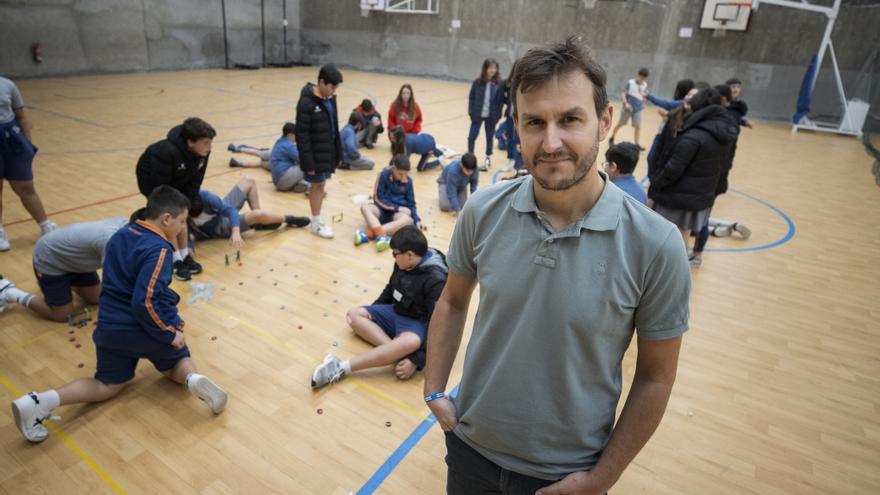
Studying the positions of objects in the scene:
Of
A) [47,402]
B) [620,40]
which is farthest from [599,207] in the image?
[620,40]

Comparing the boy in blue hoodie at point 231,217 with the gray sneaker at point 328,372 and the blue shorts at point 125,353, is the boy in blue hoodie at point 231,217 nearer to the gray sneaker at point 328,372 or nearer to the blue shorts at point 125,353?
the blue shorts at point 125,353

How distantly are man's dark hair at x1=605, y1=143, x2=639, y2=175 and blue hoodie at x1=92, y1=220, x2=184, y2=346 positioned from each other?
11.0 ft

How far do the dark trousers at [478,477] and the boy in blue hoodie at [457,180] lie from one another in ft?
16.9

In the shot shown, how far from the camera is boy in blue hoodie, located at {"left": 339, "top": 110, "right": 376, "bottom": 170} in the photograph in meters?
8.47

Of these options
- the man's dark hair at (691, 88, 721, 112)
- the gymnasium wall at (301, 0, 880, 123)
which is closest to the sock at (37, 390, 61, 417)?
the man's dark hair at (691, 88, 721, 112)

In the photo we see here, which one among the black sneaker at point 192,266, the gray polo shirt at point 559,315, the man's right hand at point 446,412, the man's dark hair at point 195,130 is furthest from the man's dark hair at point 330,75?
the man's right hand at point 446,412

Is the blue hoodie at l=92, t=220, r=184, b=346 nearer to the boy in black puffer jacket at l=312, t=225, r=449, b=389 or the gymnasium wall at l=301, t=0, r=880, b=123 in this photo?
the boy in black puffer jacket at l=312, t=225, r=449, b=389

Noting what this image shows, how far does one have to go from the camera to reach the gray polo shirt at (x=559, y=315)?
46.9 inches

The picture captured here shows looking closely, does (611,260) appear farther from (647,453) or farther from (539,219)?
(647,453)

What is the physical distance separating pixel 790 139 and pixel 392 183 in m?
13.1

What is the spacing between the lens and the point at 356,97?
15.6 meters

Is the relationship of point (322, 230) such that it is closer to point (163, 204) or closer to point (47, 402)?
point (163, 204)

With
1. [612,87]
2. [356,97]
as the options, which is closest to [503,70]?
[612,87]

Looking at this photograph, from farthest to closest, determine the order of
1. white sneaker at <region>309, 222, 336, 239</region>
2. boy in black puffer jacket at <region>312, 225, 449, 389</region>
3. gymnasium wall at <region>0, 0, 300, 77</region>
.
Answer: gymnasium wall at <region>0, 0, 300, 77</region>
white sneaker at <region>309, 222, 336, 239</region>
boy in black puffer jacket at <region>312, 225, 449, 389</region>
